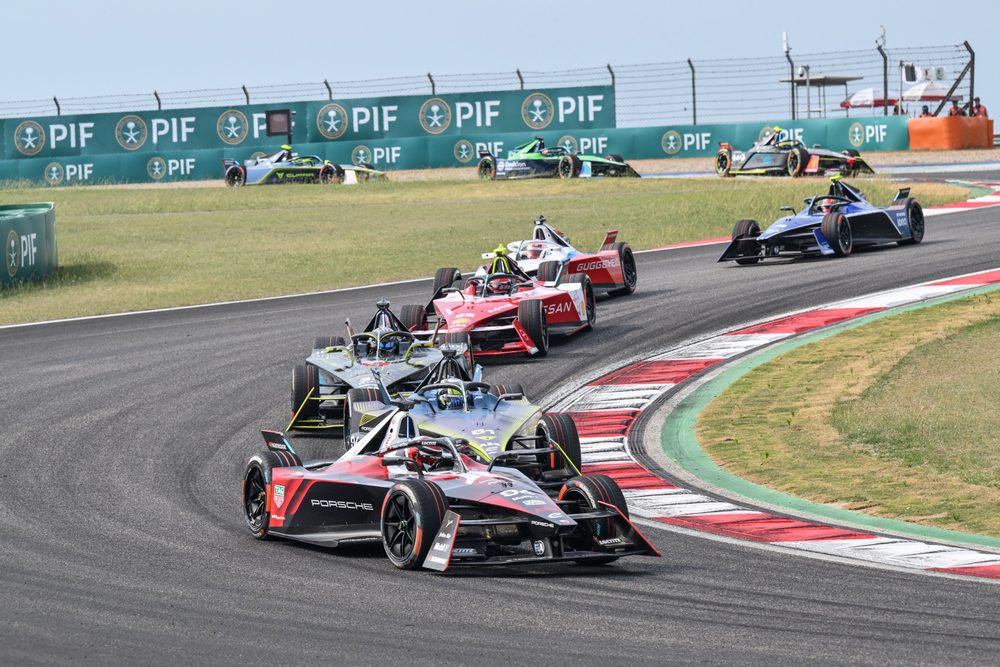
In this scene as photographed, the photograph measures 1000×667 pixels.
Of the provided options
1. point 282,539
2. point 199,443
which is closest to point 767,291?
point 199,443

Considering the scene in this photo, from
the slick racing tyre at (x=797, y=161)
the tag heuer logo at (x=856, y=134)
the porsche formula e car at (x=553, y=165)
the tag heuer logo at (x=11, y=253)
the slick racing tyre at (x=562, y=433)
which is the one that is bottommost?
the slick racing tyre at (x=562, y=433)

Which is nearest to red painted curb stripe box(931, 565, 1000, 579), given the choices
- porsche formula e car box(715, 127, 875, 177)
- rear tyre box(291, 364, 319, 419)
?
rear tyre box(291, 364, 319, 419)

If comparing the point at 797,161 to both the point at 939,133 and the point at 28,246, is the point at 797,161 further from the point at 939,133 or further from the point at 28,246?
the point at 28,246

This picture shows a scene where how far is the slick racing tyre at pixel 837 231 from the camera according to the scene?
26109mm

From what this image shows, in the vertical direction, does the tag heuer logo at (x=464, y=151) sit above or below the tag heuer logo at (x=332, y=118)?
below

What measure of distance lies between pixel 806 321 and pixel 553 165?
27.3 meters

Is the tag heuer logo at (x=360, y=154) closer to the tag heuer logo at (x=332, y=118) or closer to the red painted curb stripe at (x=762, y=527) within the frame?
the tag heuer logo at (x=332, y=118)

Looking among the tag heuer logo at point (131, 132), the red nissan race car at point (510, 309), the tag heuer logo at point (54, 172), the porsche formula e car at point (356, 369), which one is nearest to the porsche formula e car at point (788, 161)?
the red nissan race car at point (510, 309)

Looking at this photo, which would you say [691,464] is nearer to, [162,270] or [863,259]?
[863,259]

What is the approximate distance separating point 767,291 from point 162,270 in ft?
47.6

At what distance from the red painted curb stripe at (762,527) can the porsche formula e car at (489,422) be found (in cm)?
109

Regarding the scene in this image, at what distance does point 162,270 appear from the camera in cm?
3175

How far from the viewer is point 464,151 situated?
53.8m

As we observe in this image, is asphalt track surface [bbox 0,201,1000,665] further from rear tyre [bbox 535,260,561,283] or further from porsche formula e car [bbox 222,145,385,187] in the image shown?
porsche formula e car [bbox 222,145,385,187]
